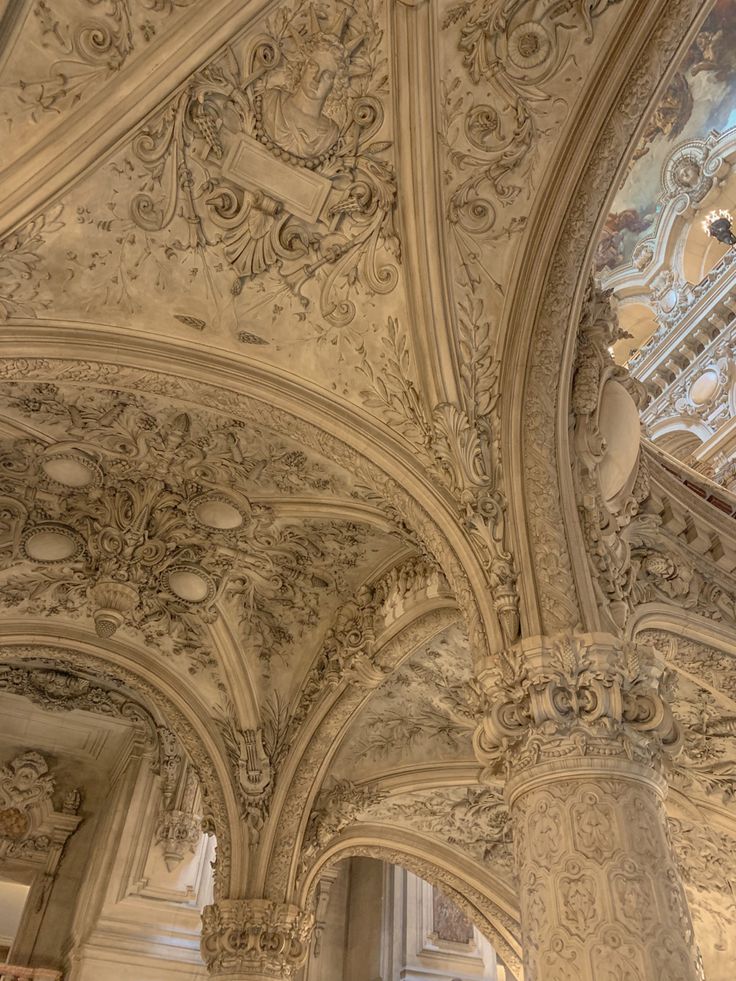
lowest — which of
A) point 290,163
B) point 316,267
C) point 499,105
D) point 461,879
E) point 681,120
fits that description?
point 461,879

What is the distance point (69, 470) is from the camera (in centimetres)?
682

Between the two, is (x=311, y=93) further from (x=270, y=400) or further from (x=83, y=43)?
(x=270, y=400)

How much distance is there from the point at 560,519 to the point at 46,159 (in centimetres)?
346

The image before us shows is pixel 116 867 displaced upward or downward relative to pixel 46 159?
downward

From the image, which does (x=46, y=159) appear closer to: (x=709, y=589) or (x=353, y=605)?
(x=353, y=605)

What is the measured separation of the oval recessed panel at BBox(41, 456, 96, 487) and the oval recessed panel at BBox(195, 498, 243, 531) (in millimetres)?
908

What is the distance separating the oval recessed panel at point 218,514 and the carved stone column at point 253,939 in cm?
333

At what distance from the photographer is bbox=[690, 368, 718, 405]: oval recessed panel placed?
1361 centimetres

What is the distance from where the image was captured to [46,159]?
4.69 meters

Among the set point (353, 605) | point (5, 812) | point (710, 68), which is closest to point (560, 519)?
point (353, 605)

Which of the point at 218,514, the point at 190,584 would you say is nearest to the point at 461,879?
the point at 190,584

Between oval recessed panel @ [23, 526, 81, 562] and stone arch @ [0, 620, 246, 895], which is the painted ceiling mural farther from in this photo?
stone arch @ [0, 620, 246, 895]

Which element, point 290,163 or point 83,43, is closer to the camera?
point 83,43

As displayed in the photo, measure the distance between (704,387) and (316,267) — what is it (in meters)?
10.1
